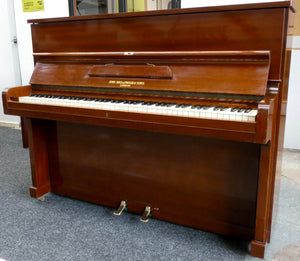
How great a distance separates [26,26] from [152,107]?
2683 millimetres

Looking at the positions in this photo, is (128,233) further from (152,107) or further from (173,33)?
(173,33)

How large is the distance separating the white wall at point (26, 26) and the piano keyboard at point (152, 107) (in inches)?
74.8

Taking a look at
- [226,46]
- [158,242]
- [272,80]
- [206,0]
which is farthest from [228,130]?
[206,0]

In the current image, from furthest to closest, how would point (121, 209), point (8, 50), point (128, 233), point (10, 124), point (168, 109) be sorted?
1. point (10, 124)
2. point (8, 50)
3. point (121, 209)
4. point (128, 233)
5. point (168, 109)

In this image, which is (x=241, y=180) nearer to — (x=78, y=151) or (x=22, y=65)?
(x=78, y=151)

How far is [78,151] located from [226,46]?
3.63ft

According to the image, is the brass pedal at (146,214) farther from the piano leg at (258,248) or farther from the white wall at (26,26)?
the white wall at (26,26)

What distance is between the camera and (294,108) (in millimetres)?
3158

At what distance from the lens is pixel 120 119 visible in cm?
152

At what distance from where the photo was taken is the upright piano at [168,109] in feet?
4.62

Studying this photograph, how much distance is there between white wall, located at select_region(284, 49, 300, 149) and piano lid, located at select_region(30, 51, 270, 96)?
6.23ft

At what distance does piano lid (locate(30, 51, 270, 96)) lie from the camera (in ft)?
4.70

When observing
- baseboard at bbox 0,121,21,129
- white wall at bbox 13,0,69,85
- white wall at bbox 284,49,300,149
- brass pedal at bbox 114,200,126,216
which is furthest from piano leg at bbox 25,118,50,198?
white wall at bbox 284,49,300,149

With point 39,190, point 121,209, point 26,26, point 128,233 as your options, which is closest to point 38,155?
point 39,190
